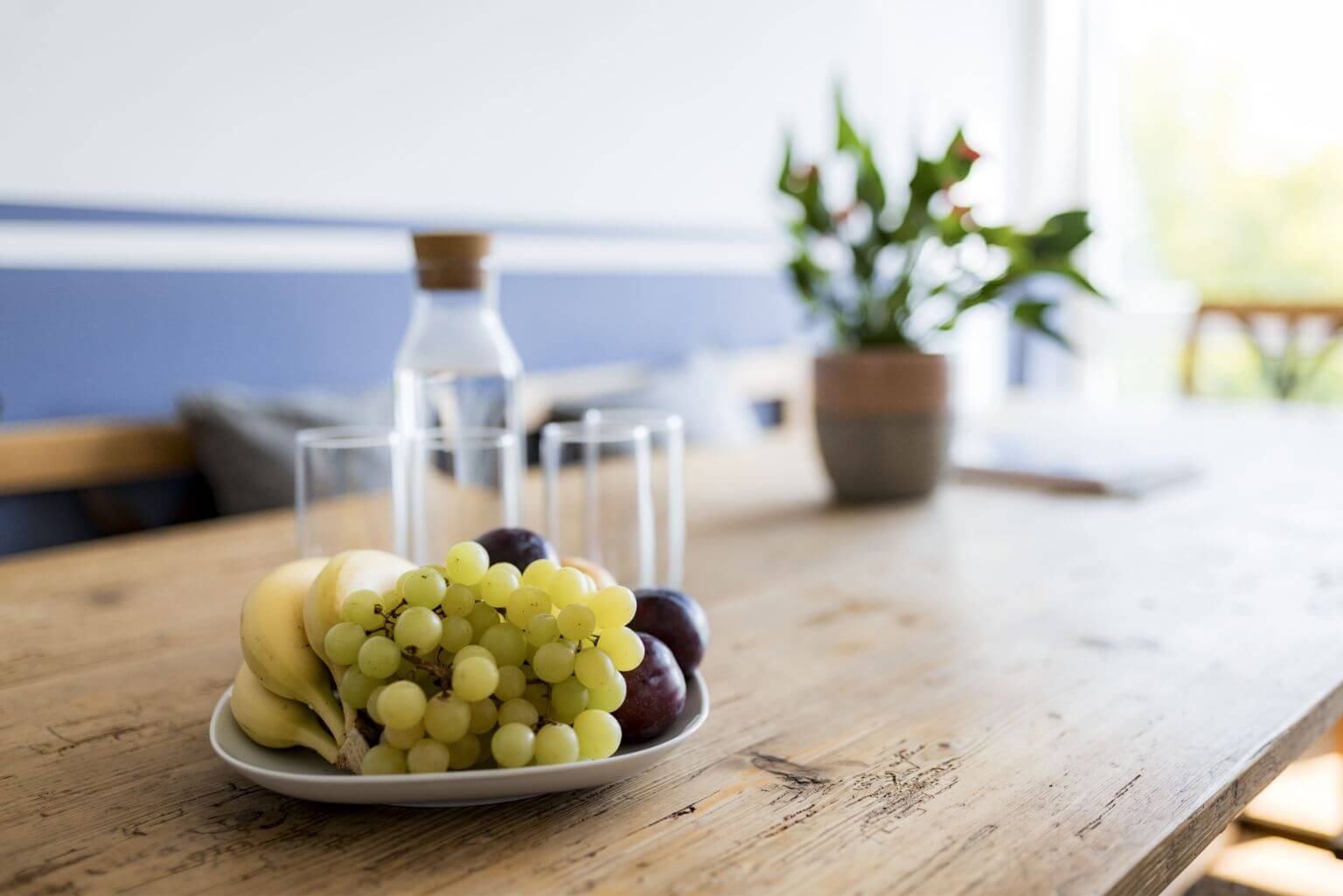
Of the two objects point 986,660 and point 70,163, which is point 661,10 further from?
point 986,660

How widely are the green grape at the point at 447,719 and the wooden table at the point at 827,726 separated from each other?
5 centimetres

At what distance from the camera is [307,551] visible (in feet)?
2.77

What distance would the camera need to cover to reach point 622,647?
0.52m

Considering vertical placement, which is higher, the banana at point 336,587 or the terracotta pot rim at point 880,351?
the terracotta pot rim at point 880,351

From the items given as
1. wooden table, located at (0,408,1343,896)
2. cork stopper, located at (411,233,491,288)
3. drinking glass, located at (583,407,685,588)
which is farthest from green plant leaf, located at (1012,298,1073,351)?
cork stopper, located at (411,233,491,288)

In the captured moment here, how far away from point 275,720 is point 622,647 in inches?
6.6

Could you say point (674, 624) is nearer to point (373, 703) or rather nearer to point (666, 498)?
point (373, 703)

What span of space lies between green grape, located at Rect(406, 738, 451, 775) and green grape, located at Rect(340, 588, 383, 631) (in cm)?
5

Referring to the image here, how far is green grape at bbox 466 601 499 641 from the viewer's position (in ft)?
1.68

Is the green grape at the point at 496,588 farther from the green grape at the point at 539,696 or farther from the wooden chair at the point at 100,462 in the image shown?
the wooden chair at the point at 100,462

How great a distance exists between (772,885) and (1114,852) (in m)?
0.15

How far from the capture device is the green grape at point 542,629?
50cm

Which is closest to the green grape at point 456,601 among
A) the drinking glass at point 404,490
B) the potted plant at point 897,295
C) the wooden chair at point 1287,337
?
the drinking glass at point 404,490

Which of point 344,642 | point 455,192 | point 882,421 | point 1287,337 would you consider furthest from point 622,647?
point 1287,337
